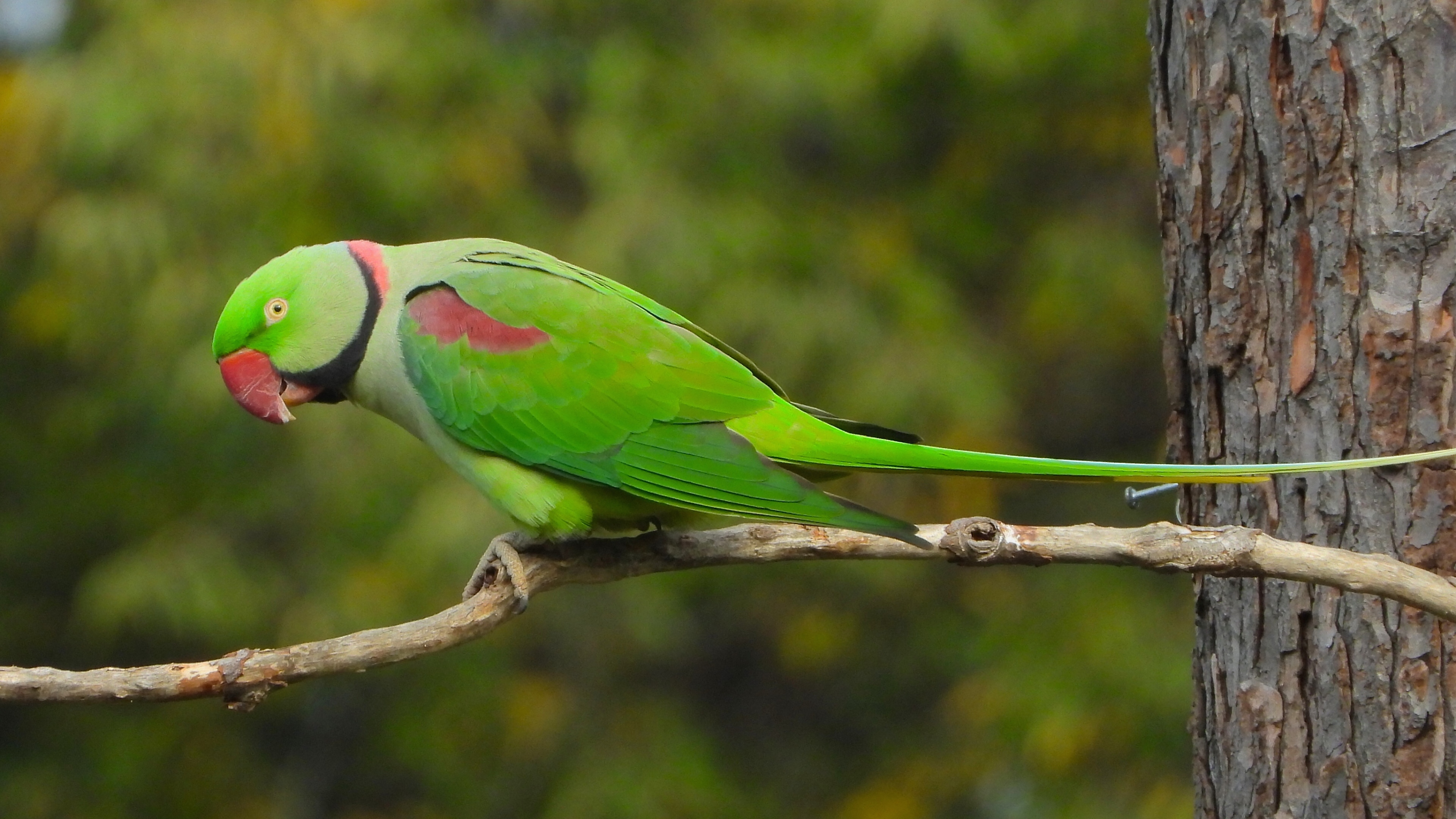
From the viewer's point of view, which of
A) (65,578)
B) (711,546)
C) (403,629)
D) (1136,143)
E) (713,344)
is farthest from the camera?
(65,578)

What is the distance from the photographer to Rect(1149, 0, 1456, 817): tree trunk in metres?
A: 1.99

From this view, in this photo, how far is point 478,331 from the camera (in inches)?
105

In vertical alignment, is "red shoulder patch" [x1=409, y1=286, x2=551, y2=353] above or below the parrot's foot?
above

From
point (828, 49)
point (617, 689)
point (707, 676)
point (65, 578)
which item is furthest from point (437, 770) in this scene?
point (828, 49)

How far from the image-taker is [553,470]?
2604mm

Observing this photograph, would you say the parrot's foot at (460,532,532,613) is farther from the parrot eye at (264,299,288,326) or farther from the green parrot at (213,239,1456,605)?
the parrot eye at (264,299,288,326)

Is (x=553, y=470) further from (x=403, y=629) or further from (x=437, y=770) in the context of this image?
(x=437, y=770)

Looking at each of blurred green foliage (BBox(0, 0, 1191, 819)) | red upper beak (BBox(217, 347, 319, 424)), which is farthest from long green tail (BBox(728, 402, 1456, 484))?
blurred green foliage (BBox(0, 0, 1191, 819))

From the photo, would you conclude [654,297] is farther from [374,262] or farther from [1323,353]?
[1323,353]

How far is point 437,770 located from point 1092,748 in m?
3.14

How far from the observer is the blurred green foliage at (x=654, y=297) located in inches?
217

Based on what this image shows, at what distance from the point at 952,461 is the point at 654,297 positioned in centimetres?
352

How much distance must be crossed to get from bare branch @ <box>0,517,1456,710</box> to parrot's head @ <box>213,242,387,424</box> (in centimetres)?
78

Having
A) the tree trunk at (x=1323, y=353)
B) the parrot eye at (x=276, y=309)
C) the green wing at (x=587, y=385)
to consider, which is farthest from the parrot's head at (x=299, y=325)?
the tree trunk at (x=1323, y=353)
